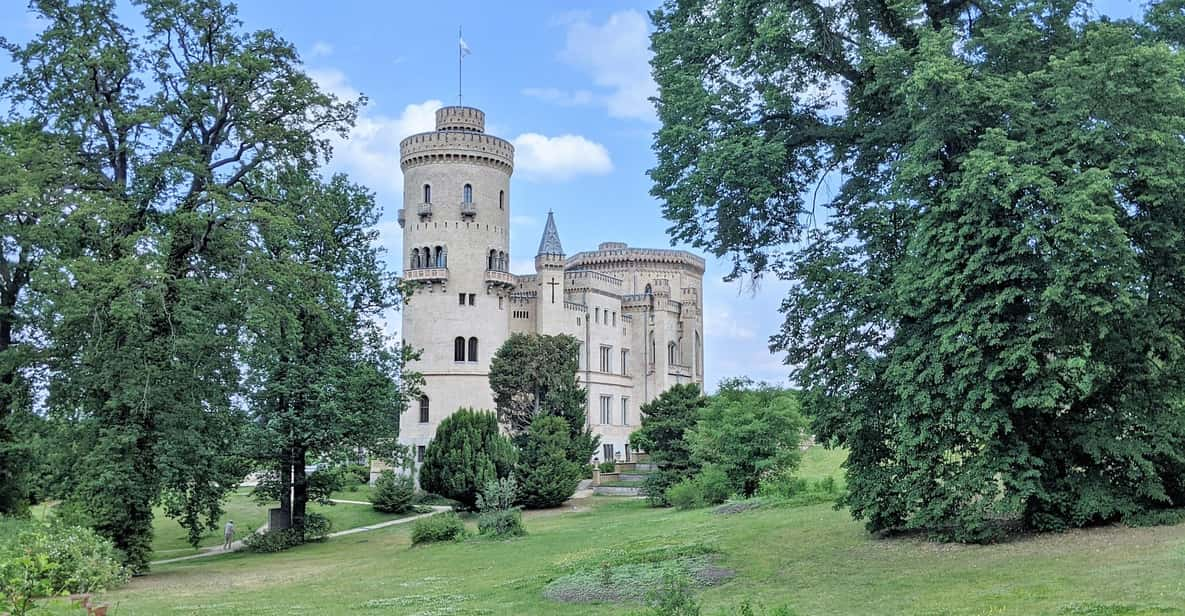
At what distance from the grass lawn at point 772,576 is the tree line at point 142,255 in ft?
11.6

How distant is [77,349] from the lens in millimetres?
22969

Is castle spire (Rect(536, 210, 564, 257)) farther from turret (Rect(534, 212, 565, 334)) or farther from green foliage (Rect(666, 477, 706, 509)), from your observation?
green foliage (Rect(666, 477, 706, 509))

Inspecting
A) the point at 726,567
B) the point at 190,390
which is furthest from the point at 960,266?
the point at 190,390

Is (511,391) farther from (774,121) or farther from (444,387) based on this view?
(774,121)

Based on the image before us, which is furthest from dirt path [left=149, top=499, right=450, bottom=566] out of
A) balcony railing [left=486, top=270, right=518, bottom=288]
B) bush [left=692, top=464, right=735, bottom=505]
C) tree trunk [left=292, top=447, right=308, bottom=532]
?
balcony railing [left=486, top=270, right=518, bottom=288]

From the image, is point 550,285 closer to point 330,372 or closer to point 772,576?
point 330,372

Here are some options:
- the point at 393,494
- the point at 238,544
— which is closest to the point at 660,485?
the point at 393,494

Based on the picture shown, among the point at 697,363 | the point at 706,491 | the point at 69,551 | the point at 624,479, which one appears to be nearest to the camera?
the point at 69,551

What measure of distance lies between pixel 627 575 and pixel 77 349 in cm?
1492

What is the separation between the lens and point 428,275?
5603cm

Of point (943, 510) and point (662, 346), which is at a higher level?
point (662, 346)

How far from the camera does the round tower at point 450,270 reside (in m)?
56.2

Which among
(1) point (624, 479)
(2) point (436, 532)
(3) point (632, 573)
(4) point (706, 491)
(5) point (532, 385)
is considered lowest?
(1) point (624, 479)

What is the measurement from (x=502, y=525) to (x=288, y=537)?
31.1 ft
